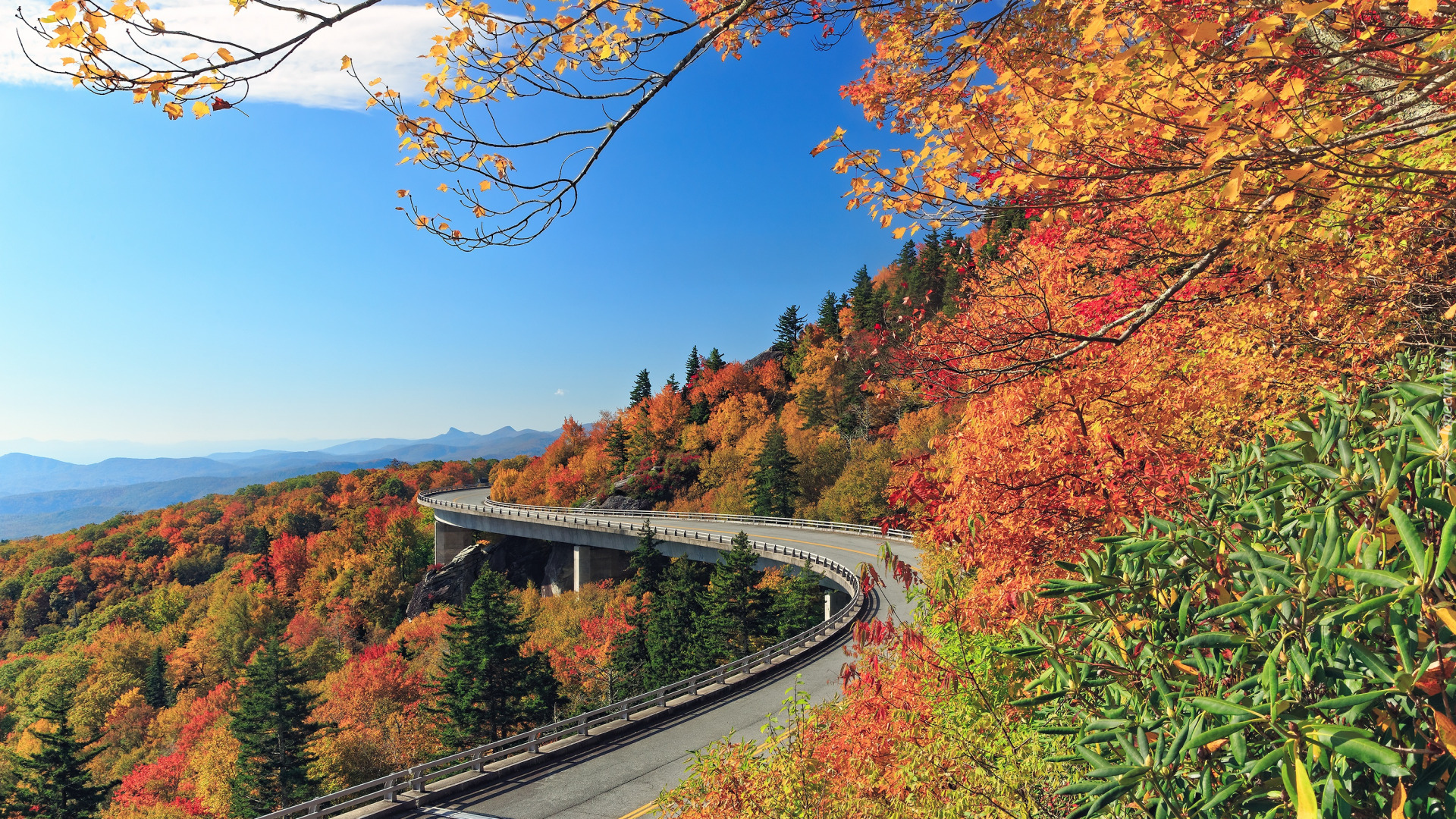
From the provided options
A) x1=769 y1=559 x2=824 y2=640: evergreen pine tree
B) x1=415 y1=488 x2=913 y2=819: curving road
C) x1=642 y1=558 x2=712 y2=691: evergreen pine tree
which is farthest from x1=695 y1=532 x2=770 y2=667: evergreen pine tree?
x1=415 y1=488 x2=913 y2=819: curving road

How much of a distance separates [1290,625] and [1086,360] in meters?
6.84

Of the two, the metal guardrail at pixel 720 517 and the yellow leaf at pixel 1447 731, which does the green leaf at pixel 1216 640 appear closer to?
the yellow leaf at pixel 1447 731

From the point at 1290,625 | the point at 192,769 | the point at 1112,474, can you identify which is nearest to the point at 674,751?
the point at 1112,474

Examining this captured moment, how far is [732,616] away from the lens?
98.7 feet

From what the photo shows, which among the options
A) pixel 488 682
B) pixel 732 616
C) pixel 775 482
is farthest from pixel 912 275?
pixel 488 682

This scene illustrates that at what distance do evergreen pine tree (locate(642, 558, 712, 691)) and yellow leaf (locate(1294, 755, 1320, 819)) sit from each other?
97.5 feet

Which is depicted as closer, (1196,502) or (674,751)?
(1196,502)

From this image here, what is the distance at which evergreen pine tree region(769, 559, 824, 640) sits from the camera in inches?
1237

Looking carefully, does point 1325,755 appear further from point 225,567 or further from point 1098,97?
point 225,567

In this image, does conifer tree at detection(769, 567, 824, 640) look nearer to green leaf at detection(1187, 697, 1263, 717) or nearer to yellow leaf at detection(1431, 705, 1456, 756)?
green leaf at detection(1187, 697, 1263, 717)

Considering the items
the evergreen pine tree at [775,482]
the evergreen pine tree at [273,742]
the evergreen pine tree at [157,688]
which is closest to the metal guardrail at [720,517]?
the evergreen pine tree at [775,482]

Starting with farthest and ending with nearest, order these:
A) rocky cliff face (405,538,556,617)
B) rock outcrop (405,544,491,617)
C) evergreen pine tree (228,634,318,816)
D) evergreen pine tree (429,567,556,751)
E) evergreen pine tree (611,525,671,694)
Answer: rocky cliff face (405,538,556,617)
rock outcrop (405,544,491,617)
evergreen pine tree (611,525,671,694)
evergreen pine tree (429,567,556,751)
evergreen pine tree (228,634,318,816)

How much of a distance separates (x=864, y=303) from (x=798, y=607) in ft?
162

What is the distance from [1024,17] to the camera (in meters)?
4.84
